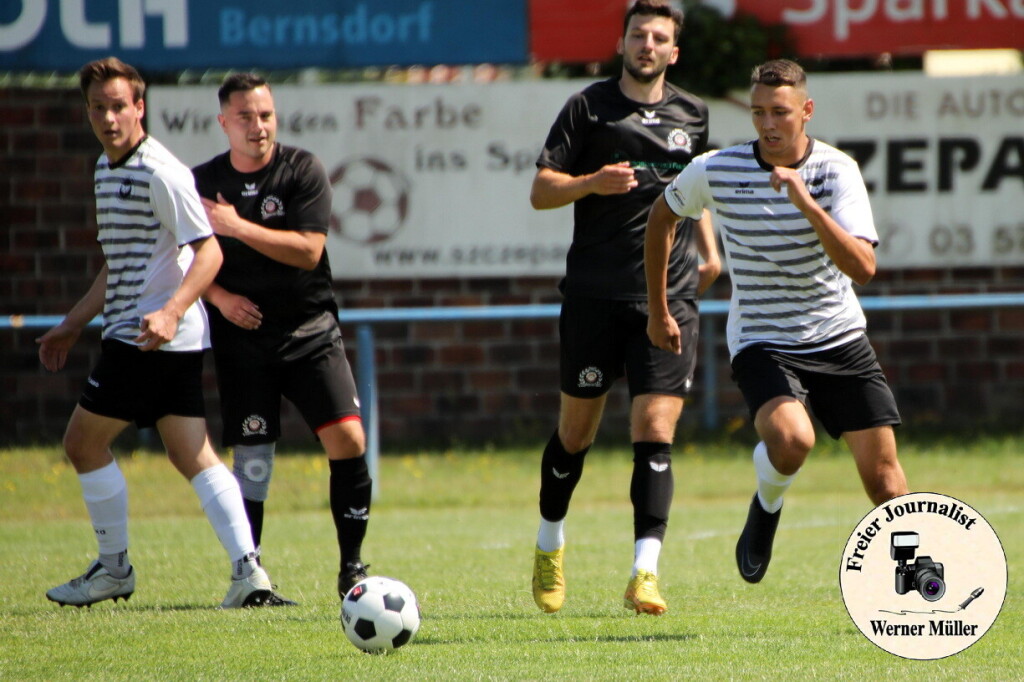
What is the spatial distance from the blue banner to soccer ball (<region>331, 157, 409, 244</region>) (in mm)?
1008

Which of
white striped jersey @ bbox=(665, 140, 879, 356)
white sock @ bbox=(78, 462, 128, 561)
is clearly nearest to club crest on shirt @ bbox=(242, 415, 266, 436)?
white sock @ bbox=(78, 462, 128, 561)

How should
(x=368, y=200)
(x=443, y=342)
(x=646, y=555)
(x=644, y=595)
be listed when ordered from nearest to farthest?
(x=644, y=595), (x=646, y=555), (x=368, y=200), (x=443, y=342)

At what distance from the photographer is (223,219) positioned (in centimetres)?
614

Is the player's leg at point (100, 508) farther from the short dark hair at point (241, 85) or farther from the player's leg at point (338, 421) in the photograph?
the short dark hair at point (241, 85)

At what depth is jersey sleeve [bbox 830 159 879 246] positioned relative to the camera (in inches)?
210

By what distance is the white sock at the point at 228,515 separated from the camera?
623 cm

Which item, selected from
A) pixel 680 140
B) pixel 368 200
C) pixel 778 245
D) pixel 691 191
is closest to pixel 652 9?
pixel 680 140

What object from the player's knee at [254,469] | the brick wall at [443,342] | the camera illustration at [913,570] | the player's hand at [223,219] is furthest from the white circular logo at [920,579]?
the brick wall at [443,342]

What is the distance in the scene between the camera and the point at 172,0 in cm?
1362

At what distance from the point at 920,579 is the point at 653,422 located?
170 centimetres

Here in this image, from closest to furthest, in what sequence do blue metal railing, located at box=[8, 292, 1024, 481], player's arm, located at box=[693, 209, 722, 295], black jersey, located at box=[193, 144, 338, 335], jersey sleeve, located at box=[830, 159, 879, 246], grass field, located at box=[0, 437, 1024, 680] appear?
1. grass field, located at box=[0, 437, 1024, 680]
2. jersey sleeve, located at box=[830, 159, 879, 246]
3. black jersey, located at box=[193, 144, 338, 335]
4. player's arm, located at box=[693, 209, 722, 295]
5. blue metal railing, located at box=[8, 292, 1024, 481]

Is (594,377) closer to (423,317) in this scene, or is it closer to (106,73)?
Result: (106,73)

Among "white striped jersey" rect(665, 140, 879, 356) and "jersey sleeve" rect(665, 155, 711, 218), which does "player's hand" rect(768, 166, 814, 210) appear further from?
"jersey sleeve" rect(665, 155, 711, 218)

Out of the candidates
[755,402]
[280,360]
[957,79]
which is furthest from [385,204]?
[755,402]
